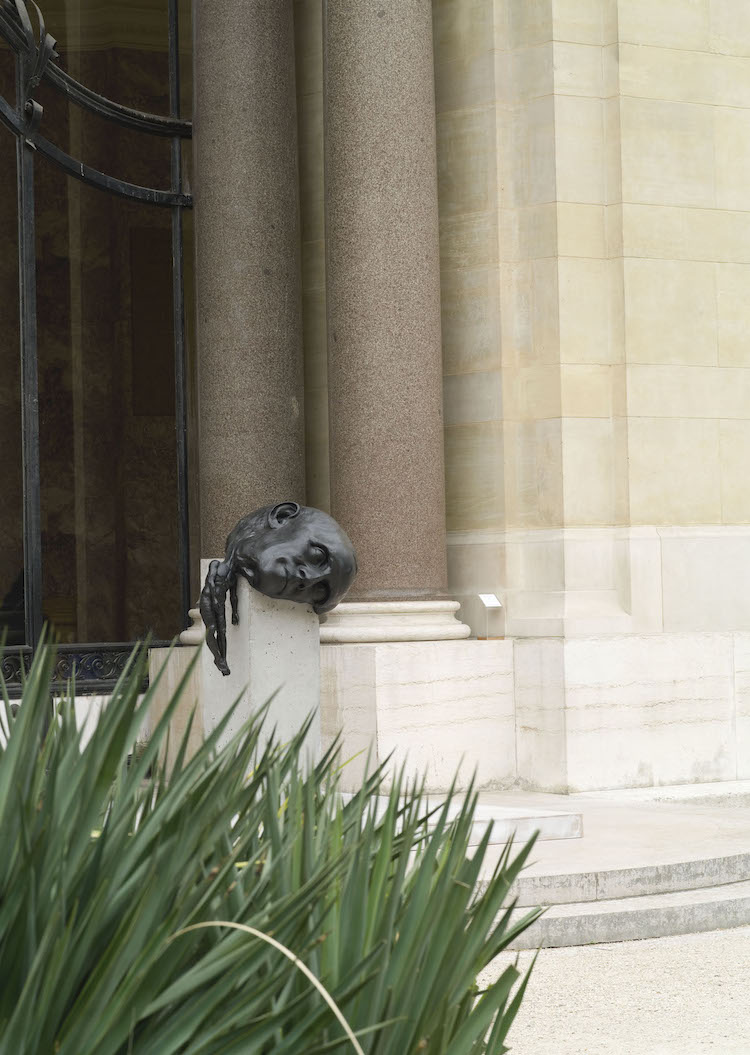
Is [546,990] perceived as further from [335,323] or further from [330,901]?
[335,323]

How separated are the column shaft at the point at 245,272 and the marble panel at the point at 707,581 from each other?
292 centimetres

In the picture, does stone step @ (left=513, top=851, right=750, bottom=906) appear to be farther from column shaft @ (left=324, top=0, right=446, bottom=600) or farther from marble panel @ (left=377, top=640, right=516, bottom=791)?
column shaft @ (left=324, top=0, right=446, bottom=600)

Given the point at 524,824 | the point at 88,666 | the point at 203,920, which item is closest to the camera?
the point at 203,920

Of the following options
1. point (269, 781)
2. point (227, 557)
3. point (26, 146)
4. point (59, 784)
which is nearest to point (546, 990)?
point (227, 557)

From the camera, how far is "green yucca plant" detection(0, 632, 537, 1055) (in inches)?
98.2

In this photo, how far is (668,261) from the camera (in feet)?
41.1

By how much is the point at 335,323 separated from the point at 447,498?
5.57 feet

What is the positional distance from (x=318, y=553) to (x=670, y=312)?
209 inches

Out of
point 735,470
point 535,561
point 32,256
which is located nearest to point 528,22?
point 735,470

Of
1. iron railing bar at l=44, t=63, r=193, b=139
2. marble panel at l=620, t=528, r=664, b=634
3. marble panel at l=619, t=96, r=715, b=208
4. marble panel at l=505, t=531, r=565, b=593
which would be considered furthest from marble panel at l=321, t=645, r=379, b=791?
iron railing bar at l=44, t=63, r=193, b=139

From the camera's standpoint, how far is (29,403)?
41.9ft

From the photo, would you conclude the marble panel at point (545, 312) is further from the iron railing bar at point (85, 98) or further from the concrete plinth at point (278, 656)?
the concrete plinth at point (278, 656)

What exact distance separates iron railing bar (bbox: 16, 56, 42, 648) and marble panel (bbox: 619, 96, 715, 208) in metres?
4.48

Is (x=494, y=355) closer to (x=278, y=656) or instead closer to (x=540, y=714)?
(x=540, y=714)
